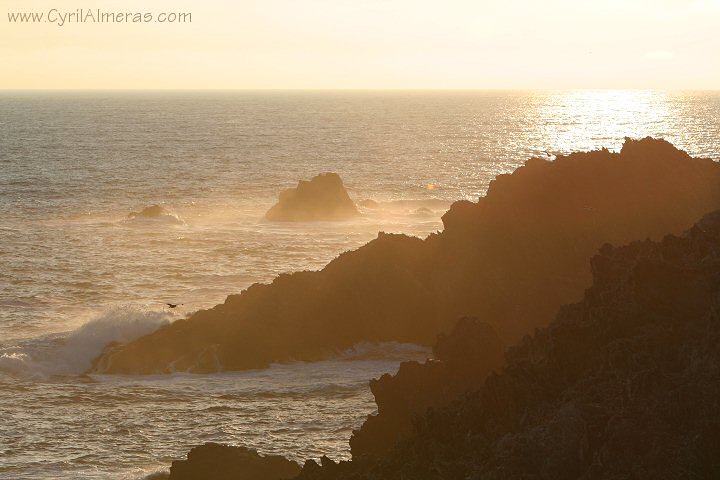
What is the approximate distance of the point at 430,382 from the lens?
101 feet

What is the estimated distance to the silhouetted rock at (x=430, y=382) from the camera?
29.2m

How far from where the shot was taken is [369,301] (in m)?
47.5

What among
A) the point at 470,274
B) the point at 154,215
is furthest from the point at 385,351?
the point at 154,215

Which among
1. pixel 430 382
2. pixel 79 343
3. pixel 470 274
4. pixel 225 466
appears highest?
pixel 470 274

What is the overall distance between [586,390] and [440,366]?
10777 millimetres

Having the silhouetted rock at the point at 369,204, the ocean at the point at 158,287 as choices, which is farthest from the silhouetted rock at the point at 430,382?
the silhouetted rock at the point at 369,204

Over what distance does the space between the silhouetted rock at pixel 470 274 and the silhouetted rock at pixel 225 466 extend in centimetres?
1701

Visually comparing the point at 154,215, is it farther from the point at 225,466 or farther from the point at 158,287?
the point at 225,466

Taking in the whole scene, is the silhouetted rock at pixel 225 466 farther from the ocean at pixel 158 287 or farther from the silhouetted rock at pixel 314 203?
the silhouetted rock at pixel 314 203

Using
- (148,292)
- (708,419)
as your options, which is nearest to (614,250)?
(708,419)

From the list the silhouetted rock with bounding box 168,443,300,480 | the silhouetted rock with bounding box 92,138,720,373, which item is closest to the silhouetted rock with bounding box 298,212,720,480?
the silhouetted rock with bounding box 168,443,300,480

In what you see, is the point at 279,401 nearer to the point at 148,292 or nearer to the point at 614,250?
the point at 614,250

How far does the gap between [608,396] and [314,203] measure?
7136cm

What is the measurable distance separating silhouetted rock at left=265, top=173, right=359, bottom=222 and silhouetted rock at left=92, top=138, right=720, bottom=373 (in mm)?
40317
